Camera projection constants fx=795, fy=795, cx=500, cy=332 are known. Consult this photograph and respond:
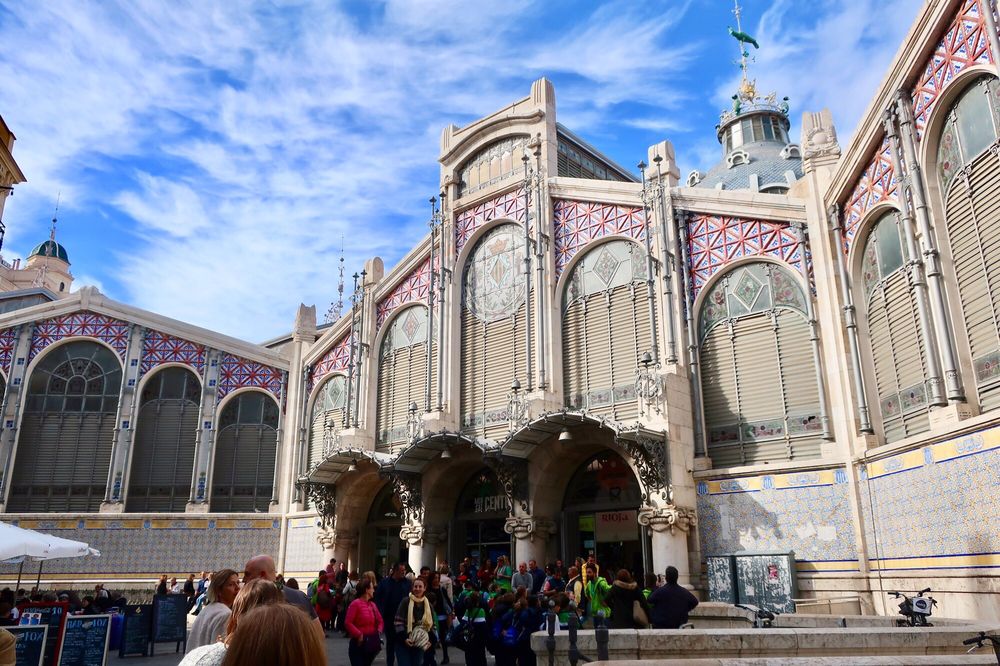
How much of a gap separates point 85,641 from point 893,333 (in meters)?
15.6

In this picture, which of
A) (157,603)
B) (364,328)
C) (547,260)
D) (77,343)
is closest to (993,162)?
(547,260)

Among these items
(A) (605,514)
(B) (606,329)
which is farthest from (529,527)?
(B) (606,329)

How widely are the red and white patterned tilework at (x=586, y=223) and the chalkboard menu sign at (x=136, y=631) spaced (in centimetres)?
1372

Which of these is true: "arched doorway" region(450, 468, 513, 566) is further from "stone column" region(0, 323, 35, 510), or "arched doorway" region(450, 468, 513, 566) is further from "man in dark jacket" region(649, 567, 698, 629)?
"stone column" region(0, 323, 35, 510)

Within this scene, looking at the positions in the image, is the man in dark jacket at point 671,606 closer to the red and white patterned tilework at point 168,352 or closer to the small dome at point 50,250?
the red and white patterned tilework at point 168,352

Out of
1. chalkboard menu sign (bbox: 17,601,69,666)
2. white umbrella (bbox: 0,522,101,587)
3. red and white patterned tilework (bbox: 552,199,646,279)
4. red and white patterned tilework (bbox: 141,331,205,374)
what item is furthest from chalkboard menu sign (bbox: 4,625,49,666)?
red and white patterned tilework (bbox: 141,331,205,374)

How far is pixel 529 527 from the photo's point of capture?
21.1 meters

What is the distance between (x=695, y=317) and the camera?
20.3 metres

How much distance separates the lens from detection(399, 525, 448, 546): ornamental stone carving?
77.3 ft

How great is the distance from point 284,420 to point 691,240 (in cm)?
1712

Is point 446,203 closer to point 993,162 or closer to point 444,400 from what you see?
point 444,400

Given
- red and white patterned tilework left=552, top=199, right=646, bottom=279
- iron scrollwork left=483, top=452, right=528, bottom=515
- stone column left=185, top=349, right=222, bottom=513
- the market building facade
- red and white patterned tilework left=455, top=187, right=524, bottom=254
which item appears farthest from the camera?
stone column left=185, top=349, right=222, bottom=513

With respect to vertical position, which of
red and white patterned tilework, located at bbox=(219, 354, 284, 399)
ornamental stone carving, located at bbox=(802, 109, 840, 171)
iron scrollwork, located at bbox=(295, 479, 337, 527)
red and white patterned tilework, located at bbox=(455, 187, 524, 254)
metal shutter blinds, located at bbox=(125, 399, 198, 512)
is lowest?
iron scrollwork, located at bbox=(295, 479, 337, 527)

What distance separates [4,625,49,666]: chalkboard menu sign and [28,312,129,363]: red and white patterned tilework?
22178mm
